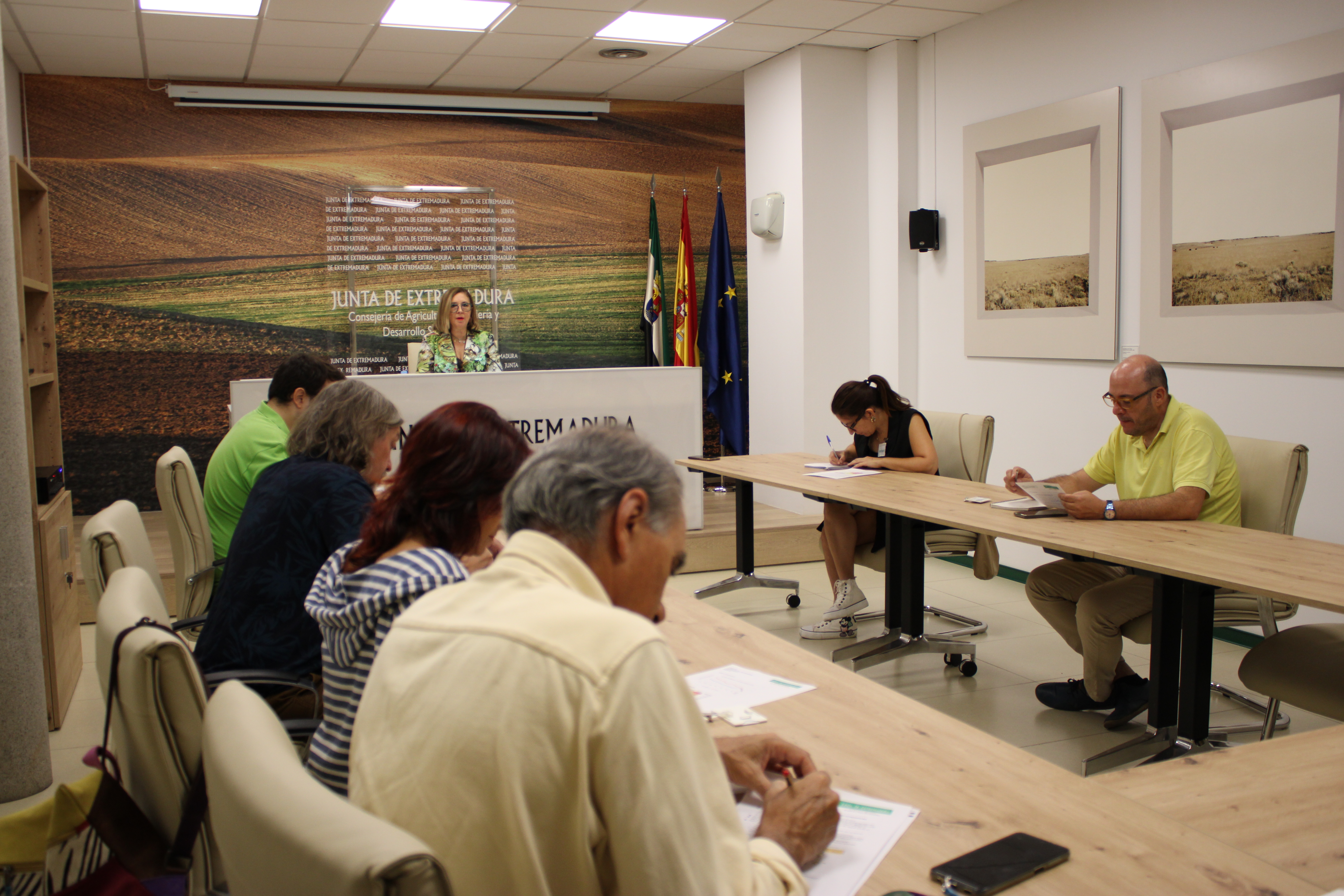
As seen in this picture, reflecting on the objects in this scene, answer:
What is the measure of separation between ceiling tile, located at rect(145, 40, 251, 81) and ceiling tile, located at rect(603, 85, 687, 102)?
97.0 inches

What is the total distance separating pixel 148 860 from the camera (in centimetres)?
136

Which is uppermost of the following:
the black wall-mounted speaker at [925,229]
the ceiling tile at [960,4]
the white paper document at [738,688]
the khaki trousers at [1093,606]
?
the ceiling tile at [960,4]

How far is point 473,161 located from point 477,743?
6.99 metres

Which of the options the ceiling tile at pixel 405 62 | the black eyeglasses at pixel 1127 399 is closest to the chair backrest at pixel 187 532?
the black eyeglasses at pixel 1127 399

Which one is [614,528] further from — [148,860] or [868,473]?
[868,473]

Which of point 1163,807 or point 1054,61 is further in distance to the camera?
point 1054,61

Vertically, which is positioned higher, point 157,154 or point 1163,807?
point 157,154

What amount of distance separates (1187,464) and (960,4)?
320 cm

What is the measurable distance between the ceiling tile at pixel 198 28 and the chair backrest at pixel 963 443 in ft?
13.6

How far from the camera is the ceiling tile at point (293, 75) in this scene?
654 centimetres

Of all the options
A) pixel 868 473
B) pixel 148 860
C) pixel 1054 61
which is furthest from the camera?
pixel 1054 61

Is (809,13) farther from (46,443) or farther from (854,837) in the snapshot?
(854,837)

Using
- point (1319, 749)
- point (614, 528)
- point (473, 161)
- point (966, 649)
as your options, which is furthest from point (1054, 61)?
point (614, 528)

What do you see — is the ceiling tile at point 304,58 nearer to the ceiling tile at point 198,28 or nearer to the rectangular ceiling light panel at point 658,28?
the ceiling tile at point 198,28
